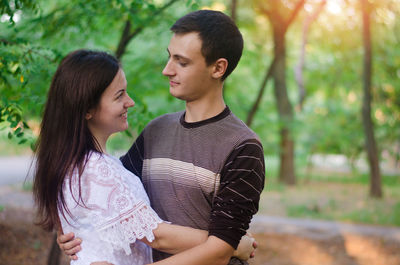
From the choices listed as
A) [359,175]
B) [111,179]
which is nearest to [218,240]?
[111,179]

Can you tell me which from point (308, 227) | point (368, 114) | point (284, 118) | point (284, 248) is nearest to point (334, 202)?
point (368, 114)

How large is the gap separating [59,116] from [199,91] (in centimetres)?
65

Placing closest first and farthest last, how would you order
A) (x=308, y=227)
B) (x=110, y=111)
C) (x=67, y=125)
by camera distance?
1. (x=67, y=125)
2. (x=110, y=111)
3. (x=308, y=227)

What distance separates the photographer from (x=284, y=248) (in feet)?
25.0

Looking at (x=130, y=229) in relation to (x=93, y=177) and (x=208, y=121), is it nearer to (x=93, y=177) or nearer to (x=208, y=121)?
(x=93, y=177)

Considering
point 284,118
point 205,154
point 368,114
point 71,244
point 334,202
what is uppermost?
point 205,154

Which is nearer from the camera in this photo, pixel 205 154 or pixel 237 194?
pixel 237 194

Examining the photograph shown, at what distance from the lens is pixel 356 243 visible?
7672 mm

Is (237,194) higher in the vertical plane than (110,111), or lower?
lower

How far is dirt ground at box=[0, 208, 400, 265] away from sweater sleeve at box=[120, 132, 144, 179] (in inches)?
187

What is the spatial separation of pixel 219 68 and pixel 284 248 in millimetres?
6049

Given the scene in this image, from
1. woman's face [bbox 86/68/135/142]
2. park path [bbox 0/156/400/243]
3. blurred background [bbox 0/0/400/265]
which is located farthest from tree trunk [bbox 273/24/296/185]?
woman's face [bbox 86/68/135/142]

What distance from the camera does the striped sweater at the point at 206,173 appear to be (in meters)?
1.94

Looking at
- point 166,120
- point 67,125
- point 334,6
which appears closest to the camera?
point 67,125
